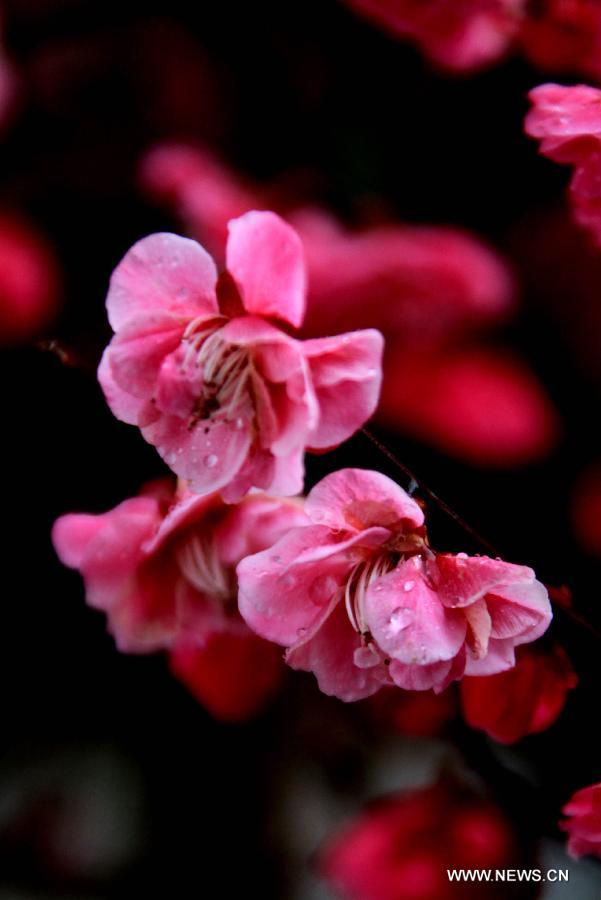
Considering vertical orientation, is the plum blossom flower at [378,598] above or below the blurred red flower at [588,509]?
above

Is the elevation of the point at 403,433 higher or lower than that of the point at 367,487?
lower

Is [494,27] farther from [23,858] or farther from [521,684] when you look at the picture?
[23,858]

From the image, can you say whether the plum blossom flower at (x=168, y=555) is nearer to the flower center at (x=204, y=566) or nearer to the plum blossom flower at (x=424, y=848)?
the flower center at (x=204, y=566)

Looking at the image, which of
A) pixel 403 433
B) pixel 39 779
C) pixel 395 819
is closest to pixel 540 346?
pixel 403 433

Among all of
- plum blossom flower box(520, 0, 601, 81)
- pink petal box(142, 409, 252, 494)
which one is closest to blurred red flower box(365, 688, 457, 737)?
pink petal box(142, 409, 252, 494)

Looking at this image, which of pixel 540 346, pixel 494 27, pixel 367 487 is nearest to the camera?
pixel 367 487

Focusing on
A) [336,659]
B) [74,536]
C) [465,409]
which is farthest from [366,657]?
[465,409]

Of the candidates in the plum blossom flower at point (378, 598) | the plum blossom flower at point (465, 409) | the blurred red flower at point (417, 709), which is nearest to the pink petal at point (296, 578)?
the plum blossom flower at point (378, 598)
